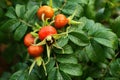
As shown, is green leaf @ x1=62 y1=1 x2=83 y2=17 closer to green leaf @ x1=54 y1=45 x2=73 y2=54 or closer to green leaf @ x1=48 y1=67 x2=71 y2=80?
green leaf @ x1=54 y1=45 x2=73 y2=54

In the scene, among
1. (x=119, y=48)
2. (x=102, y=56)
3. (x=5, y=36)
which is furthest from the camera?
(x=5, y=36)

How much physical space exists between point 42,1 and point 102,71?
54cm

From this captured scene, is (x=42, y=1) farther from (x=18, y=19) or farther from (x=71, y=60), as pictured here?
(x=71, y=60)

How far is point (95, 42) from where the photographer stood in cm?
172

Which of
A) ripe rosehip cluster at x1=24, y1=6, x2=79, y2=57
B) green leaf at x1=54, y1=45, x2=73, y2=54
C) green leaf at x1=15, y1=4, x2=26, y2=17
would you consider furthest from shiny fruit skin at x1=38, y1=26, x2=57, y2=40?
green leaf at x1=15, y1=4, x2=26, y2=17

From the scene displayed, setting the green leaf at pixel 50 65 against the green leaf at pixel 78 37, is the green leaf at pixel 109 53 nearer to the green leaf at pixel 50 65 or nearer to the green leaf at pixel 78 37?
the green leaf at pixel 78 37

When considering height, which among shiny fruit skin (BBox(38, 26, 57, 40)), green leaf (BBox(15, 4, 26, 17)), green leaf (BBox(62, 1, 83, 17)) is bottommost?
green leaf (BBox(15, 4, 26, 17))

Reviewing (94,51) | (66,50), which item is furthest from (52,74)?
(94,51)

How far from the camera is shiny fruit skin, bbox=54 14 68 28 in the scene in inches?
64.4

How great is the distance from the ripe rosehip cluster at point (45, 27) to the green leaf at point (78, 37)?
69 mm

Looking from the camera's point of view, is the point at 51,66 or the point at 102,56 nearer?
the point at 51,66

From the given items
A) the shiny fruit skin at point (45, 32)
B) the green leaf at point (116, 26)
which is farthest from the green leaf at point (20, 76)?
the green leaf at point (116, 26)

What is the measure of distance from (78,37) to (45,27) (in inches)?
7.4

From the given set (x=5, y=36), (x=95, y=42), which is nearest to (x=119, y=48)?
(x=95, y=42)
